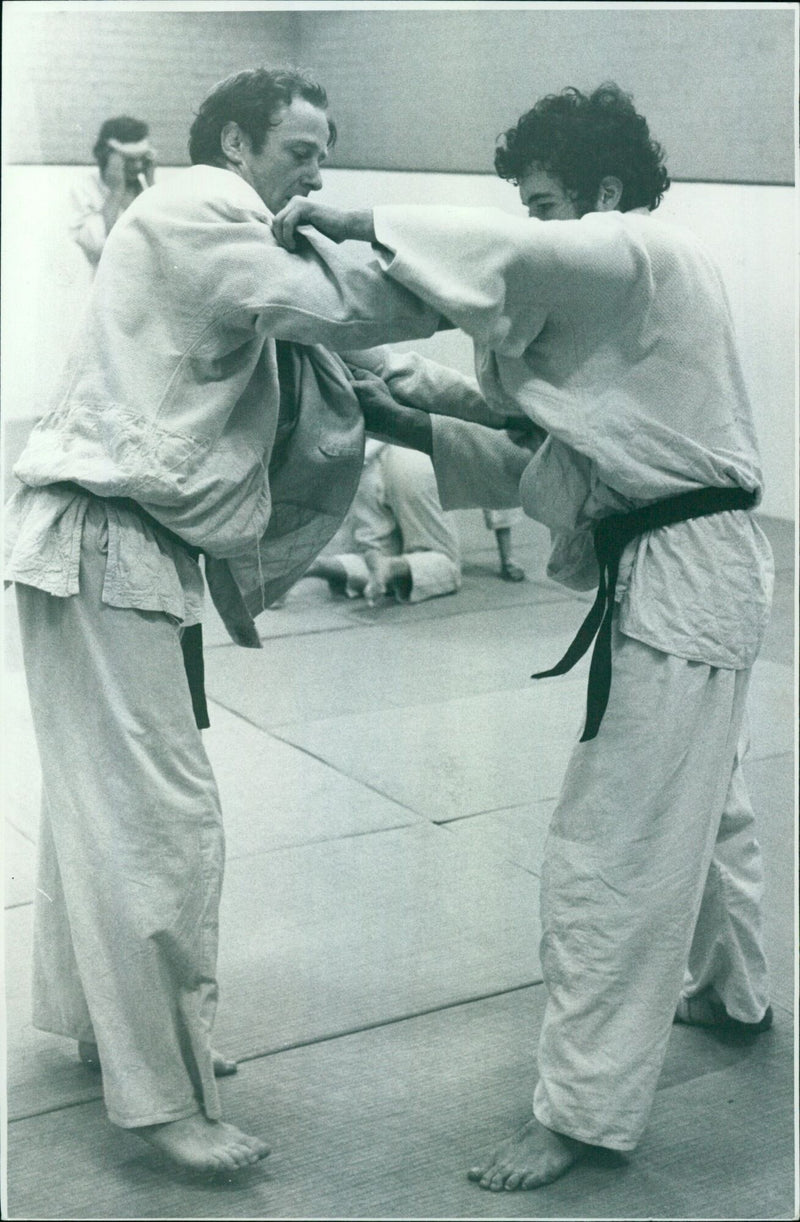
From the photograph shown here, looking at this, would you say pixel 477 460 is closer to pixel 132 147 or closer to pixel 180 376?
pixel 180 376

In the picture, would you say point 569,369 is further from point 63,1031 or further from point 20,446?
point 20,446

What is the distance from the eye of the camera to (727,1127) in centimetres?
242

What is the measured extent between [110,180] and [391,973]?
1978 mm

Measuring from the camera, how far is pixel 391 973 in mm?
2945

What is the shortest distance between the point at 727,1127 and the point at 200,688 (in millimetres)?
1191

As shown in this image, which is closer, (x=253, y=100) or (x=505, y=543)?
(x=253, y=100)

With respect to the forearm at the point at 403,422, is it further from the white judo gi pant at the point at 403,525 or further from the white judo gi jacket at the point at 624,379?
the white judo gi pant at the point at 403,525

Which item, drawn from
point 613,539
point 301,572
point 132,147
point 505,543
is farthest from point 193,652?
point 505,543

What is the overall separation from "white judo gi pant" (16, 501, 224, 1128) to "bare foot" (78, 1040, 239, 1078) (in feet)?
0.92

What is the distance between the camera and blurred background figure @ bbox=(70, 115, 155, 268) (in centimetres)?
320

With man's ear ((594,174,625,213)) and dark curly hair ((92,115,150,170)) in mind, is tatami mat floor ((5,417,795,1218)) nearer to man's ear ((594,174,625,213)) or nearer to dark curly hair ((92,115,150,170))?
man's ear ((594,174,625,213))

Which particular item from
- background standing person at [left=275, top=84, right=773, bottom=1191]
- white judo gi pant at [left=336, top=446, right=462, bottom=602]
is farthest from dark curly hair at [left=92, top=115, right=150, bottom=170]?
white judo gi pant at [left=336, top=446, right=462, bottom=602]

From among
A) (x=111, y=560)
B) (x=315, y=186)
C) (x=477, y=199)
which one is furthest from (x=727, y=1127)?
(x=477, y=199)

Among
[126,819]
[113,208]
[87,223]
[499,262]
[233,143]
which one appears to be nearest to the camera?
[499,262]
